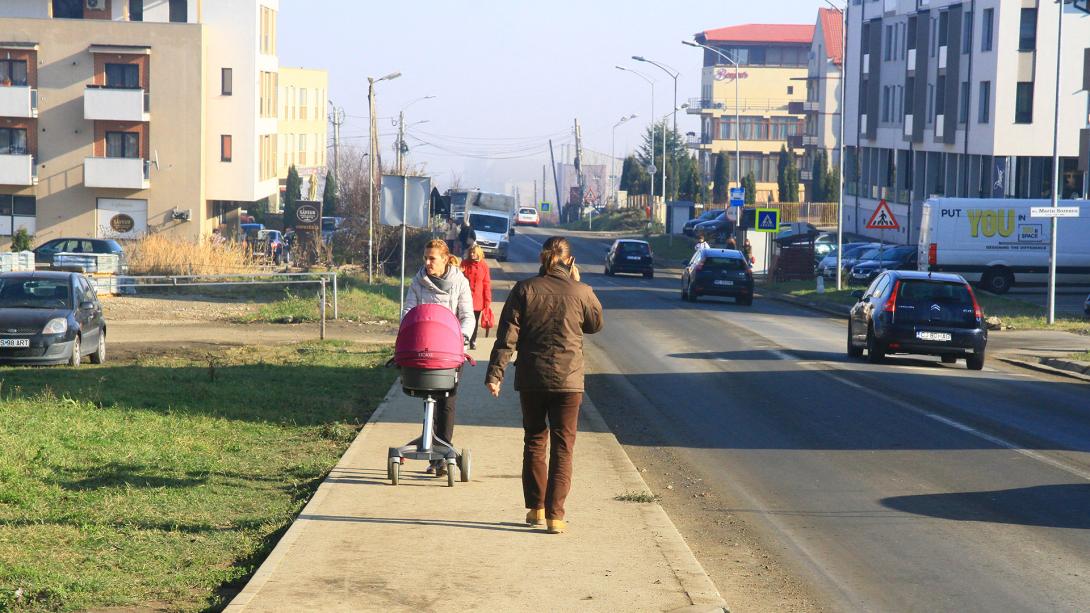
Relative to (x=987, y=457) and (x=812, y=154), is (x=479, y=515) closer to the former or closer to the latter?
(x=987, y=457)

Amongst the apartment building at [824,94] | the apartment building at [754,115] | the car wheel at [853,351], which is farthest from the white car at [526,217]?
the car wheel at [853,351]

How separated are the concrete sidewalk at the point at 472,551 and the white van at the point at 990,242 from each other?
33.2 meters

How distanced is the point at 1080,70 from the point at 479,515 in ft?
184

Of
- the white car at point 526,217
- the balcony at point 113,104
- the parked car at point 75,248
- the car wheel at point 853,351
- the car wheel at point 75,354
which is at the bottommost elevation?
the car wheel at point 853,351

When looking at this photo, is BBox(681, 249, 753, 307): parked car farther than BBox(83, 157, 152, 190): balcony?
No

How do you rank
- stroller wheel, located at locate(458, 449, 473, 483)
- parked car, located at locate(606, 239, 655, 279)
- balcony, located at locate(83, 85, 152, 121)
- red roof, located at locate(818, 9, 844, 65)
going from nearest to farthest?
stroller wheel, located at locate(458, 449, 473, 483)
parked car, located at locate(606, 239, 655, 279)
balcony, located at locate(83, 85, 152, 121)
red roof, located at locate(818, 9, 844, 65)

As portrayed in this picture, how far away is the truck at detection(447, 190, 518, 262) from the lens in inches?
2618

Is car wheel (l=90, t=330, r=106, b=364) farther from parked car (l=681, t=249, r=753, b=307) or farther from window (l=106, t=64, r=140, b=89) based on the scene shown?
window (l=106, t=64, r=140, b=89)

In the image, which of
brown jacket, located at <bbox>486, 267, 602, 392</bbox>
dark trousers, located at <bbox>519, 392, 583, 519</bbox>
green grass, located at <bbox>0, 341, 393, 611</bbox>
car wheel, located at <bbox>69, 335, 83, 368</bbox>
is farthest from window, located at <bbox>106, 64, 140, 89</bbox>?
dark trousers, located at <bbox>519, 392, 583, 519</bbox>

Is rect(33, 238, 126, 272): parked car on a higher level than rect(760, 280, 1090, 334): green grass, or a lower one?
higher

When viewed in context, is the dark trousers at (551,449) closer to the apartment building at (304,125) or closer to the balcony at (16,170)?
the balcony at (16,170)

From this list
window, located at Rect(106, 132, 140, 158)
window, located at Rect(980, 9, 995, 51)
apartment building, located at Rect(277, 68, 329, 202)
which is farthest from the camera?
apartment building, located at Rect(277, 68, 329, 202)

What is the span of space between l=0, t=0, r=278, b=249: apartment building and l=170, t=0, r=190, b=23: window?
45 millimetres

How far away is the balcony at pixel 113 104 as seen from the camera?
5756cm
